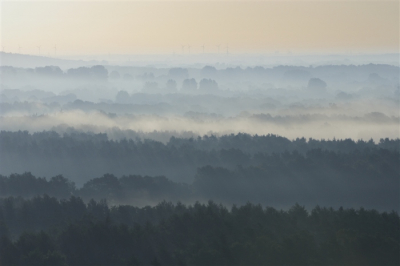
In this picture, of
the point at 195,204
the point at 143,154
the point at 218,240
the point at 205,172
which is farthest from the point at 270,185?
the point at 218,240

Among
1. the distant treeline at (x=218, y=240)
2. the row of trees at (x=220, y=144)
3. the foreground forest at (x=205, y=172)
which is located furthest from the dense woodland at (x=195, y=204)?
the row of trees at (x=220, y=144)

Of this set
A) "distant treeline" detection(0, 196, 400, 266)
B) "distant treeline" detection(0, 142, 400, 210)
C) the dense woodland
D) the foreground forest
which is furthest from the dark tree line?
"distant treeline" detection(0, 196, 400, 266)

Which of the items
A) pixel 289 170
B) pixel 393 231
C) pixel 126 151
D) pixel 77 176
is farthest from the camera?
→ pixel 126 151

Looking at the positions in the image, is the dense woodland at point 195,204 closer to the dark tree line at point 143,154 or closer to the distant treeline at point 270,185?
→ the distant treeline at point 270,185

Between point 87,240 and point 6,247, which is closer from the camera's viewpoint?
point 6,247

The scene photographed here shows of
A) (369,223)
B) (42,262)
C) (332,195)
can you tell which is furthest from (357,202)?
(42,262)

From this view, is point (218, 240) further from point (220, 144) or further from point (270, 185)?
point (220, 144)

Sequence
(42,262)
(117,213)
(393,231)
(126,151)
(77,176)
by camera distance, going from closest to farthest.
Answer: (42,262), (393,231), (117,213), (77,176), (126,151)

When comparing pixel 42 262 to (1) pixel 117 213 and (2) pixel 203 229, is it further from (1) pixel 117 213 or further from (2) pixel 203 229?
(1) pixel 117 213
